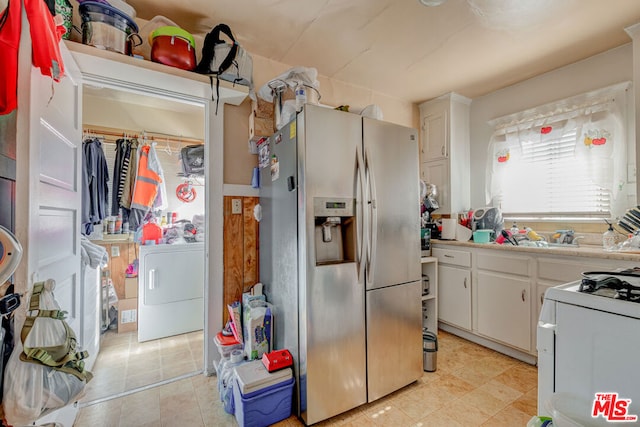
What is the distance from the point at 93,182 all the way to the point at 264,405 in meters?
2.53

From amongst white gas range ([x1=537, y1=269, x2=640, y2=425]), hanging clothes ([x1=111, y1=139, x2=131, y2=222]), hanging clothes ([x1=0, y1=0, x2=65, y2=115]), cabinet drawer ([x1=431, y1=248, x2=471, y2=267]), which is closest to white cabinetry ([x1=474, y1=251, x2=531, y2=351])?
cabinet drawer ([x1=431, y1=248, x2=471, y2=267])

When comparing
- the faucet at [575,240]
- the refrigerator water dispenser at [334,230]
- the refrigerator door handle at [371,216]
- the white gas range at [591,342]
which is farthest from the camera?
the faucet at [575,240]

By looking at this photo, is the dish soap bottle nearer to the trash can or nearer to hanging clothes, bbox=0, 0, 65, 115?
the trash can

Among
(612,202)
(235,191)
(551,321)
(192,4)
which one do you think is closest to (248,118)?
(235,191)

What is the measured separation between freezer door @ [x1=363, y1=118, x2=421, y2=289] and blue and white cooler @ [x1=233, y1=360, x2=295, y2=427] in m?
0.77

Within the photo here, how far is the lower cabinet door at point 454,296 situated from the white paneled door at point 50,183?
2.91m

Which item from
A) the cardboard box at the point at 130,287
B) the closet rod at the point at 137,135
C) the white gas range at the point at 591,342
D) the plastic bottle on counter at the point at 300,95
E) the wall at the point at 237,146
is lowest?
the cardboard box at the point at 130,287

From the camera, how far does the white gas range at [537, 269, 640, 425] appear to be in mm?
842

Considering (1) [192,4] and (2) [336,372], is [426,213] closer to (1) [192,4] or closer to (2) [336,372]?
(2) [336,372]

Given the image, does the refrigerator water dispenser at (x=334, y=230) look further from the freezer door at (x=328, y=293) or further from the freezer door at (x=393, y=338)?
the freezer door at (x=393, y=338)

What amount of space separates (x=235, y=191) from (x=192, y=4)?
125cm

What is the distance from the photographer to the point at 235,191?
2.19 m

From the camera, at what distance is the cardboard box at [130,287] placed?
2941mm

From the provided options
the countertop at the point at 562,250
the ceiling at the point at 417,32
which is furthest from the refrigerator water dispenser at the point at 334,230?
the countertop at the point at 562,250
